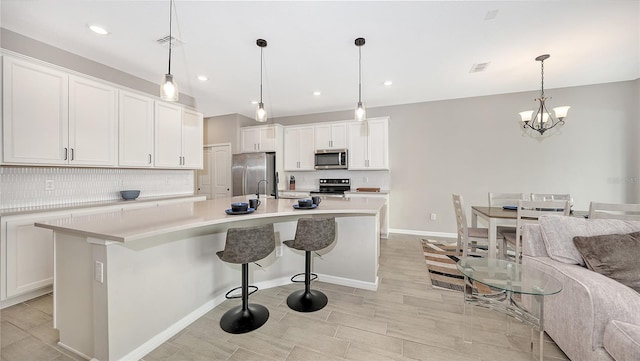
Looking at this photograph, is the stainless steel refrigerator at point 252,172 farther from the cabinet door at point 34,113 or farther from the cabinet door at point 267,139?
the cabinet door at point 34,113

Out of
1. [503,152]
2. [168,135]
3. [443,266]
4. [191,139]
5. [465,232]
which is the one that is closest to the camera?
[465,232]

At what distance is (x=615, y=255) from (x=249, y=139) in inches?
221

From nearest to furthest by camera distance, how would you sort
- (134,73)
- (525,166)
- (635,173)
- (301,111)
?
(134,73) < (635,173) < (525,166) < (301,111)

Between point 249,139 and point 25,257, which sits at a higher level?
point 249,139

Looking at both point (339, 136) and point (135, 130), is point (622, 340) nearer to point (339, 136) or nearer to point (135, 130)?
point (339, 136)

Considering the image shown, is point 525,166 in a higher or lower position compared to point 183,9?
lower

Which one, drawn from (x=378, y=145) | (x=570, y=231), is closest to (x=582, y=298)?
(x=570, y=231)

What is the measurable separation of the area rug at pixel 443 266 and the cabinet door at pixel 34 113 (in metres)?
4.52

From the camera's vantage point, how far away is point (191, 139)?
4070 mm

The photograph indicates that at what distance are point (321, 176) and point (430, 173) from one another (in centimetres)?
237

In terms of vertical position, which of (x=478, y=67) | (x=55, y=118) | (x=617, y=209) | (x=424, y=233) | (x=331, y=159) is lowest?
(x=424, y=233)

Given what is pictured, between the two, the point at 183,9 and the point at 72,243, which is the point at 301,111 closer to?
the point at 183,9

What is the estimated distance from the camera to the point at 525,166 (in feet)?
13.5

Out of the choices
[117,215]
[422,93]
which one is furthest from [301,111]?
[117,215]
